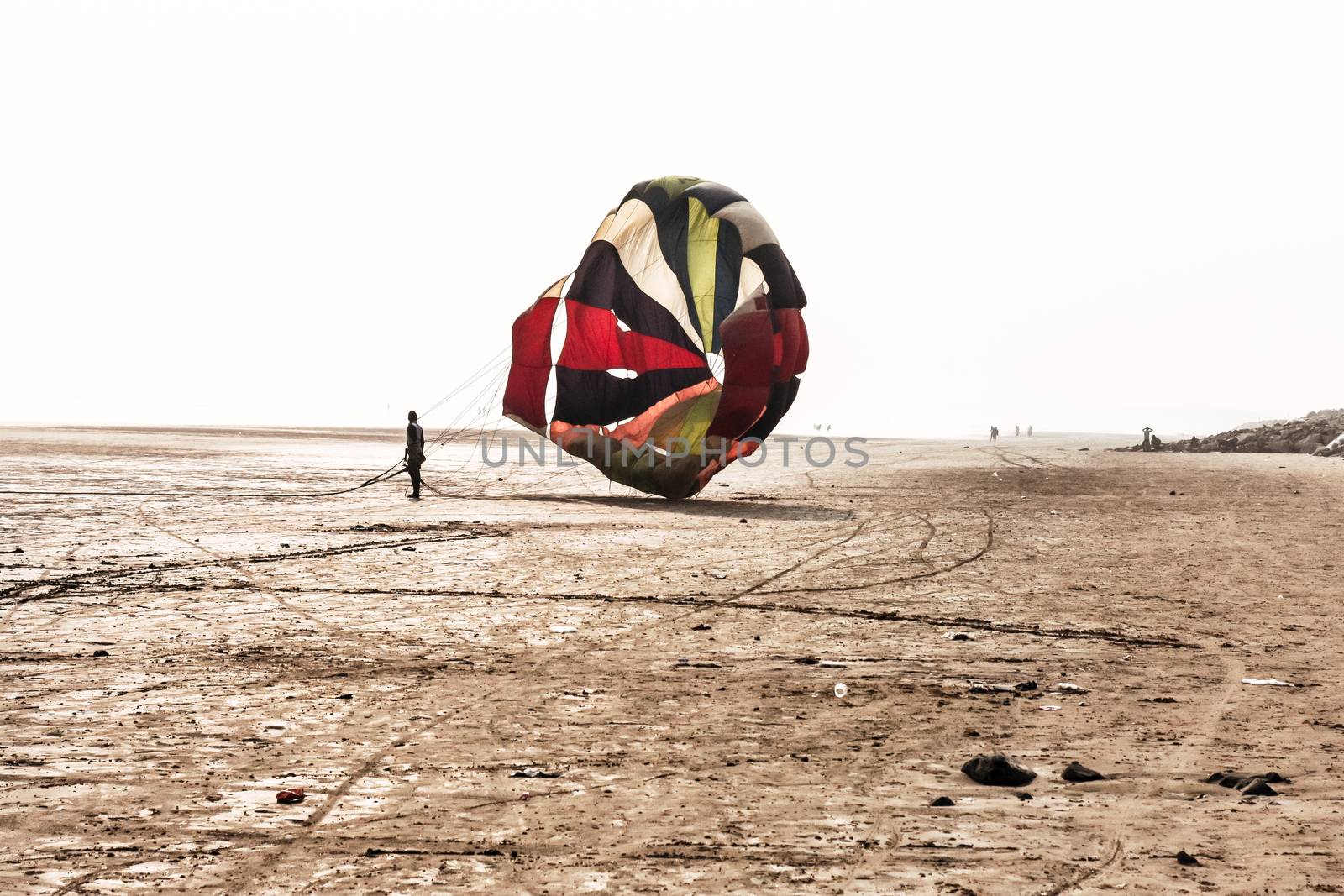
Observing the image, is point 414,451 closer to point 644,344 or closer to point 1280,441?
point 644,344

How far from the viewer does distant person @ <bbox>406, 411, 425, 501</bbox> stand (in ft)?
76.6

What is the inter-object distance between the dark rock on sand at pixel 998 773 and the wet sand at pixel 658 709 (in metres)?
0.13

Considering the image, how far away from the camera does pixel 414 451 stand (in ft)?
78.0

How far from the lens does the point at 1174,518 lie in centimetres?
1992

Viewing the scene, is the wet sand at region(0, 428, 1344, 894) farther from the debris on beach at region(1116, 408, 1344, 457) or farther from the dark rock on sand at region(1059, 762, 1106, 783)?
the debris on beach at region(1116, 408, 1344, 457)

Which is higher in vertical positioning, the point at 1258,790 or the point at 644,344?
the point at 644,344

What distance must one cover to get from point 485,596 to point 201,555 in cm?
443

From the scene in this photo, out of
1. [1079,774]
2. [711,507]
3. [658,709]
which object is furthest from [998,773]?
[711,507]

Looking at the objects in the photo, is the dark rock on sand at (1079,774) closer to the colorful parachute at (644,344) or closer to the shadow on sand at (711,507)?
the shadow on sand at (711,507)

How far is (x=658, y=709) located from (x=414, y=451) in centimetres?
1699

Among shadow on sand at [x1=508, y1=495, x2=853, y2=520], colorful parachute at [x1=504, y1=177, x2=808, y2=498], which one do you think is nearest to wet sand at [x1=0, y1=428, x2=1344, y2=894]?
shadow on sand at [x1=508, y1=495, x2=853, y2=520]

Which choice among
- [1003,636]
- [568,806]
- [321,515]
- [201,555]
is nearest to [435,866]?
[568,806]

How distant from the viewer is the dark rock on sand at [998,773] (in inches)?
237

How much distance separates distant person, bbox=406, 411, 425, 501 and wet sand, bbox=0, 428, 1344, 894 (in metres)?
6.26
